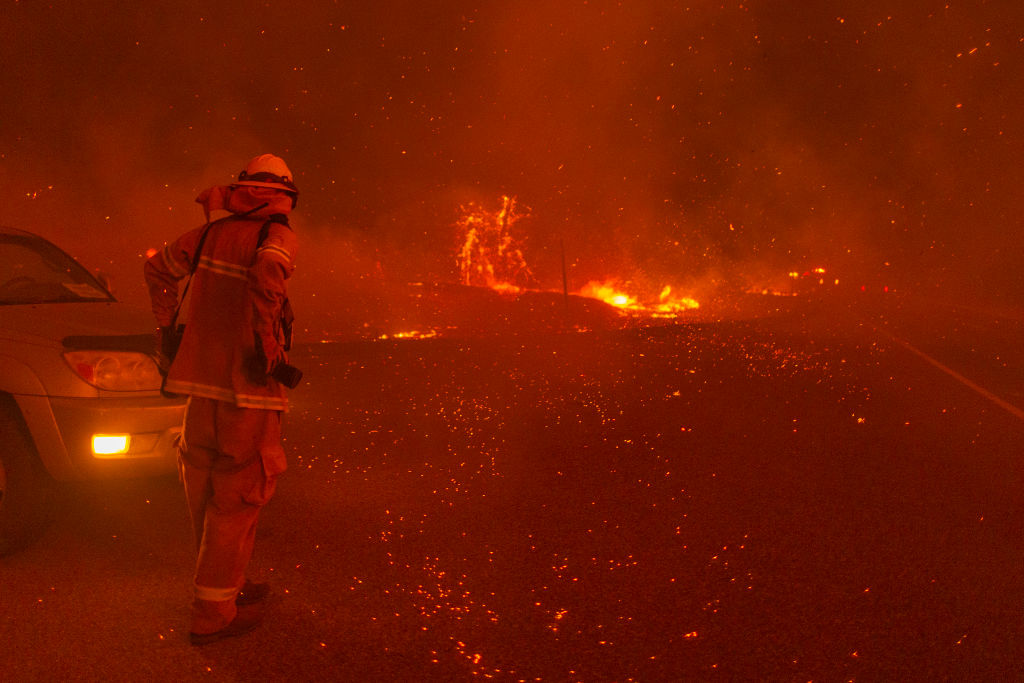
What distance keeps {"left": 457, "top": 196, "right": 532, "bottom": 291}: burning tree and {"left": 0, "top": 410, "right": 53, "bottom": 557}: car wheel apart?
22.0m

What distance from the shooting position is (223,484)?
3.39m

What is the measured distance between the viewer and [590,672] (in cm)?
319

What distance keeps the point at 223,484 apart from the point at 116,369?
1.19 metres

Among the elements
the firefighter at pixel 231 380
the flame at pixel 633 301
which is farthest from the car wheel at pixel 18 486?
the flame at pixel 633 301

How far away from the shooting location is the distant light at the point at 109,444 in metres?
4.08

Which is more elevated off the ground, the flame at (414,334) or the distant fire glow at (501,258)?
the distant fire glow at (501,258)

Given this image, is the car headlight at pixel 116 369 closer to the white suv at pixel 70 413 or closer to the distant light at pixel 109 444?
the white suv at pixel 70 413

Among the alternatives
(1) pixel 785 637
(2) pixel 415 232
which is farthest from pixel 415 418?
(2) pixel 415 232

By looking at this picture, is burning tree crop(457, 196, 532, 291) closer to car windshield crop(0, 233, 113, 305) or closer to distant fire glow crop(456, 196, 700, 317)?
distant fire glow crop(456, 196, 700, 317)

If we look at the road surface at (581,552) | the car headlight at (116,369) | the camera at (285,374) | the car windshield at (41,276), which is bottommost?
the road surface at (581,552)

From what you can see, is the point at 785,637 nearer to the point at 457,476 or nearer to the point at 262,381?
the point at 262,381

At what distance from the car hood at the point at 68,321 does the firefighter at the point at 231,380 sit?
1.12 meters

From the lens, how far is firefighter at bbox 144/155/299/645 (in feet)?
10.9

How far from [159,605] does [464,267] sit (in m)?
24.7
